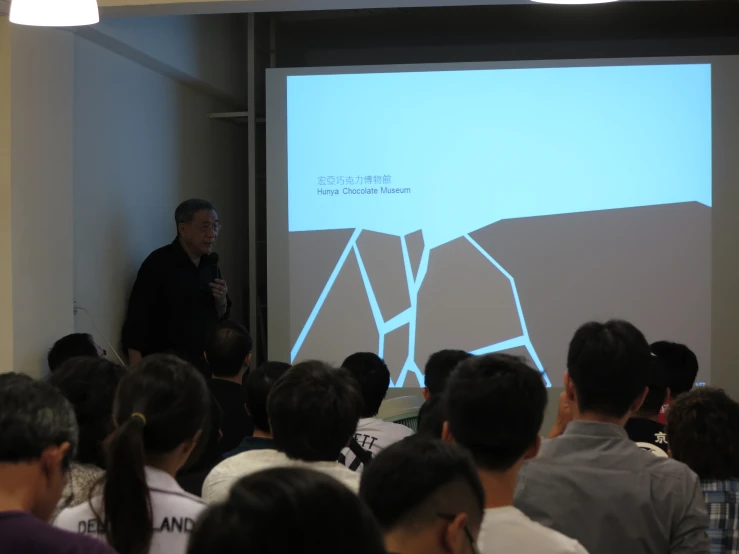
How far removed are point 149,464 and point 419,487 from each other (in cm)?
63

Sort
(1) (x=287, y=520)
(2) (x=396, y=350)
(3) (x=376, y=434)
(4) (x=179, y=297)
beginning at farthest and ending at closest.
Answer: (2) (x=396, y=350) → (4) (x=179, y=297) → (3) (x=376, y=434) → (1) (x=287, y=520)

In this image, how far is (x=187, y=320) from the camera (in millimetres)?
4844

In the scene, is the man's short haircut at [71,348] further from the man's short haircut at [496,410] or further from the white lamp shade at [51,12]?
the man's short haircut at [496,410]

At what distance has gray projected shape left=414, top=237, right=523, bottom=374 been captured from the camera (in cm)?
525

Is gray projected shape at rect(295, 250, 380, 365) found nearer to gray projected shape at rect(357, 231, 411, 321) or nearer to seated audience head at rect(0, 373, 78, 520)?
gray projected shape at rect(357, 231, 411, 321)

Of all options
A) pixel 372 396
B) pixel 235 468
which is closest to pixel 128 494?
pixel 235 468

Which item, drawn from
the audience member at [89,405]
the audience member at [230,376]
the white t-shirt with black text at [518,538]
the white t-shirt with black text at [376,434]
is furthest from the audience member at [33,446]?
the audience member at [230,376]

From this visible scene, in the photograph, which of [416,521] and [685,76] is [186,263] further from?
[416,521]

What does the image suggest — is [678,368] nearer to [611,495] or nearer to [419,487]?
[611,495]

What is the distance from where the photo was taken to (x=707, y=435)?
6.39 ft

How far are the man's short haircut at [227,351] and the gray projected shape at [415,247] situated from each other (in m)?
2.26

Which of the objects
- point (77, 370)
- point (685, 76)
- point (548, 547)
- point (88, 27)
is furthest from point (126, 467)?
point (685, 76)

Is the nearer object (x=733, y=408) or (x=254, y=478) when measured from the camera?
(x=254, y=478)

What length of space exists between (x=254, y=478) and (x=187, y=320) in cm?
423
